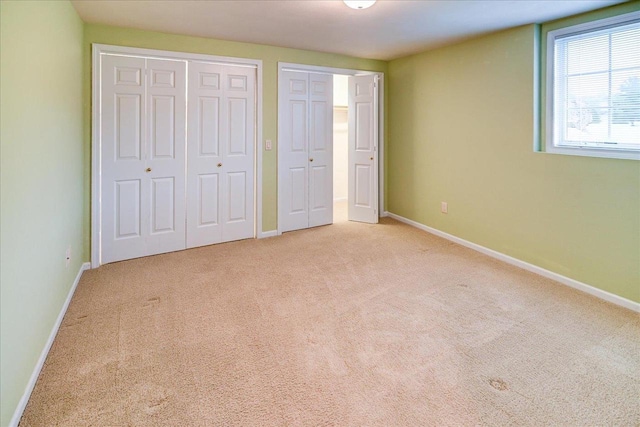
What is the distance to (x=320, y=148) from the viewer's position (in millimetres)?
5352

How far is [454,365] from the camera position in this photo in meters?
2.17

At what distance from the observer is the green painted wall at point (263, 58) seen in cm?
374

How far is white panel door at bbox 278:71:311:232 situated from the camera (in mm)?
4934

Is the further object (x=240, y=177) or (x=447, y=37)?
(x=240, y=177)

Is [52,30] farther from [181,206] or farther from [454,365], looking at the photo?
[454,365]

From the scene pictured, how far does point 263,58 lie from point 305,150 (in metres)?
1.27

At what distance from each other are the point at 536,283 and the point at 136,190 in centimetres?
403

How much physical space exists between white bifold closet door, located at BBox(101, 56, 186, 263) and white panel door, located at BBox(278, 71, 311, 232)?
1.24 meters

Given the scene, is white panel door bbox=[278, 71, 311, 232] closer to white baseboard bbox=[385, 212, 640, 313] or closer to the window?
white baseboard bbox=[385, 212, 640, 313]

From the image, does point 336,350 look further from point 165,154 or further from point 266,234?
point 165,154

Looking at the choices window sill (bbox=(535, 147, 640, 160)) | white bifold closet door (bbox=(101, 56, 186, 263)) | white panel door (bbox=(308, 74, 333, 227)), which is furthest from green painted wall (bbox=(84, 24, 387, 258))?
window sill (bbox=(535, 147, 640, 160))

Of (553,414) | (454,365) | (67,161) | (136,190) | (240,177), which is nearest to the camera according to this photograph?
(553,414)

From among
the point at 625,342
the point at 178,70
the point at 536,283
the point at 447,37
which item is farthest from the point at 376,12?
the point at 625,342


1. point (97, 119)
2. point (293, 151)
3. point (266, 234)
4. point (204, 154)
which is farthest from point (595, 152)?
point (97, 119)
